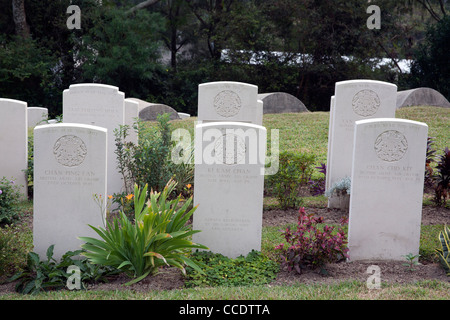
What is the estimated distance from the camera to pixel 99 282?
492cm

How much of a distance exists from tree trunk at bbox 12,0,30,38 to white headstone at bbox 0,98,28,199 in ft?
44.0

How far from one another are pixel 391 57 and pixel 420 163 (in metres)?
18.0

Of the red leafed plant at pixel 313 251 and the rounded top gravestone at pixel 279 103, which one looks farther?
the rounded top gravestone at pixel 279 103

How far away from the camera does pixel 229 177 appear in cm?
552

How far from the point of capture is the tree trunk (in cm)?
1975

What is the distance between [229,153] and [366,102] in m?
3.09

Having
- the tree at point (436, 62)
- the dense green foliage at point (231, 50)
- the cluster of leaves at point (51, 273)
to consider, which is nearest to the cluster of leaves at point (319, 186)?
the cluster of leaves at point (51, 273)

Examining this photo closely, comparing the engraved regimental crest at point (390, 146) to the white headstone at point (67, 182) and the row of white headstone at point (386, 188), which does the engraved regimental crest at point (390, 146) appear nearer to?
the row of white headstone at point (386, 188)

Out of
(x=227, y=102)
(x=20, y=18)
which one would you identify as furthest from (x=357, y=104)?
(x=20, y=18)

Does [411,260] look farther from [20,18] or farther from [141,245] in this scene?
[20,18]

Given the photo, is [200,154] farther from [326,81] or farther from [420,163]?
[326,81]

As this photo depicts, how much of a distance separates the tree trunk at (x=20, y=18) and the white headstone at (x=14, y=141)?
44.0 feet

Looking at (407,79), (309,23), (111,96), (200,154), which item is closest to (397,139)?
(200,154)

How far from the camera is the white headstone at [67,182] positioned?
17.1 ft
